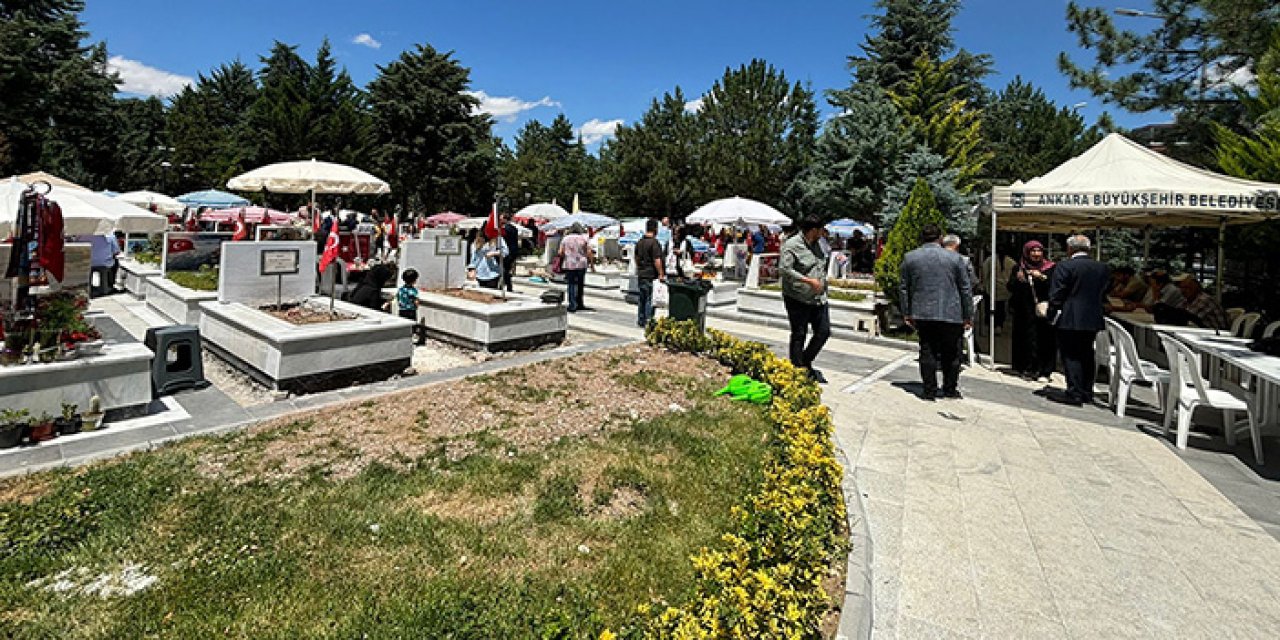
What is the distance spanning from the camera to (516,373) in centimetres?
709

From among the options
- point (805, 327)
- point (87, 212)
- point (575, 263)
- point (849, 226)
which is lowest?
point (805, 327)

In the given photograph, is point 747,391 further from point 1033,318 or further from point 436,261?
point 436,261

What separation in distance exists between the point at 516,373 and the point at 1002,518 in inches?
193

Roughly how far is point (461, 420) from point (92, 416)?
2875 mm

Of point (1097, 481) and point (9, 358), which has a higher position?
point (9, 358)

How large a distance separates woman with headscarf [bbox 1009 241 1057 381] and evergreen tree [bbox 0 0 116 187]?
43589 millimetres

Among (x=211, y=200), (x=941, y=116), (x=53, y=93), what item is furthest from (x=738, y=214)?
(x=53, y=93)

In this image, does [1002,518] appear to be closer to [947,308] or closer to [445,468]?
[947,308]

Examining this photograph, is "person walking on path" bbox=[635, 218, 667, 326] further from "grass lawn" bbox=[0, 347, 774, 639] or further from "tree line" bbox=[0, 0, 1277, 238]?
"tree line" bbox=[0, 0, 1277, 238]

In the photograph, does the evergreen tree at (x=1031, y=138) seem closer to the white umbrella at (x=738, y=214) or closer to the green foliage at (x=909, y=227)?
the white umbrella at (x=738, y=214)

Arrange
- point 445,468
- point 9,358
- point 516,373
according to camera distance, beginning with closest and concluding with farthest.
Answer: point 445,468 → point 9,358 → point 516,373

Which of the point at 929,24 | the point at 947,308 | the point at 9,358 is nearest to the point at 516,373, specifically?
the point at 9,358

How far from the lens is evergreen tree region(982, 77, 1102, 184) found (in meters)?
40.6

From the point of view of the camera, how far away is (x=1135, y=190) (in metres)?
7.63
